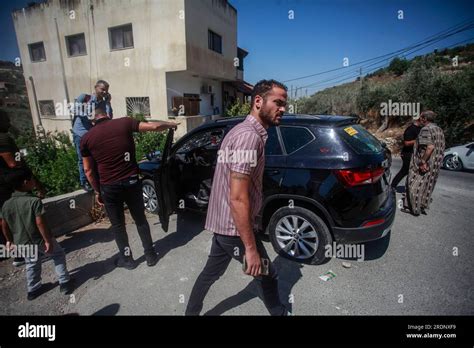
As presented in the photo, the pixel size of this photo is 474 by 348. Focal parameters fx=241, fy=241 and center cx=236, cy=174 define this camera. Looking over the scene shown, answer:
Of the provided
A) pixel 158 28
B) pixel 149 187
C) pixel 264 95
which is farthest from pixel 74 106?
pixel 158 28

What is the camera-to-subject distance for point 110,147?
2.71 m

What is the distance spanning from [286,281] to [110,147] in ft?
8.21

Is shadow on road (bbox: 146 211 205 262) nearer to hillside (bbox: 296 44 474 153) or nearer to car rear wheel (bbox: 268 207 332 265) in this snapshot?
car rear wheel (bbox: 268 207 332 265)

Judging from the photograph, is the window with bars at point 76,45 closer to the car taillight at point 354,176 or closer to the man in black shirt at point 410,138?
the man in black shirt at point 410,138

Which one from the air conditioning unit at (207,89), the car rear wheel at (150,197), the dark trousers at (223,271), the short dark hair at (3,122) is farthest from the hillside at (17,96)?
the dark trousers at (223,271)

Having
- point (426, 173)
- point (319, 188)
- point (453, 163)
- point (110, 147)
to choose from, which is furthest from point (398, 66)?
point (110, 147)

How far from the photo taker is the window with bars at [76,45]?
13183mm

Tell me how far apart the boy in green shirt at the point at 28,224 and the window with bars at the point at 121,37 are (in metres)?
12.2

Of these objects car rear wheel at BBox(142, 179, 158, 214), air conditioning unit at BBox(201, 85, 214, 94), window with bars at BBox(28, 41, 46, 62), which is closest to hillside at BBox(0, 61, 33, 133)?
window with bars at BBox(28, 41, 46, 62)

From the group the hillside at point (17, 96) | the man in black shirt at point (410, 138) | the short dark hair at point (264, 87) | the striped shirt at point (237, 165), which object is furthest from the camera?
the hillside at point (17, 96)

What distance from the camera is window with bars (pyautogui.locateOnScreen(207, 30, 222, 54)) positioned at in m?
13.6

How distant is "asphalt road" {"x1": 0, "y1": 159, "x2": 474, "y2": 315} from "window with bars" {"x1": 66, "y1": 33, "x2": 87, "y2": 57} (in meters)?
13.7

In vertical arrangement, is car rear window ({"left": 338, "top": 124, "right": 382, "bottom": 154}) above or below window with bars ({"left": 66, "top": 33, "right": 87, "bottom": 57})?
below

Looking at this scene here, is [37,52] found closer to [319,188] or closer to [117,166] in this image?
[117,166]
